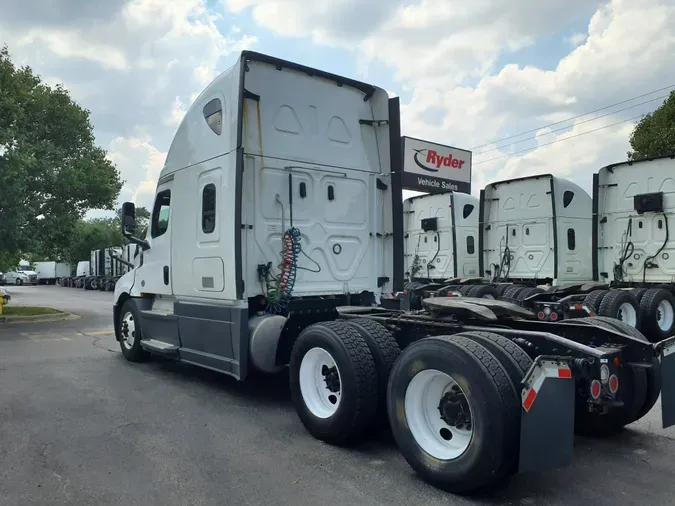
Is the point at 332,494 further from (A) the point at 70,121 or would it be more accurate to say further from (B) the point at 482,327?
(A) the point at 70,121

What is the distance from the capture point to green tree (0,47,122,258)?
13.2m

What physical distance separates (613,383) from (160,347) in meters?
5.47

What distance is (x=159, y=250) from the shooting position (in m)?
7.59

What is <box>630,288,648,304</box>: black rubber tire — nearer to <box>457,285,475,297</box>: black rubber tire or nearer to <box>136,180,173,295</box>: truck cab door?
<box>457,285,475,297</box>: black rubber tire

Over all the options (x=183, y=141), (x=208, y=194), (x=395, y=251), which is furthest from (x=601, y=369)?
(x=183, y=141)

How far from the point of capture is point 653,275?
10641 mm

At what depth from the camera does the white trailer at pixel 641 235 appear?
10.2m

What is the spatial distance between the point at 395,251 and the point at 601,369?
152 inches

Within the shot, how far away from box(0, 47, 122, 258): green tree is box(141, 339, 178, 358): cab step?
7196 millimetres

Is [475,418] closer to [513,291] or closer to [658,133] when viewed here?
[513,291]

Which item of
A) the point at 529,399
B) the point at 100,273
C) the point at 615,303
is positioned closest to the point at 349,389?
the point at 529,399

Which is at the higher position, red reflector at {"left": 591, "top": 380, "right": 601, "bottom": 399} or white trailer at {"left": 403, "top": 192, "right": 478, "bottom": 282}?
white trailer at {"left": 403, "top": 192, "right": 478, "bottom": 282}

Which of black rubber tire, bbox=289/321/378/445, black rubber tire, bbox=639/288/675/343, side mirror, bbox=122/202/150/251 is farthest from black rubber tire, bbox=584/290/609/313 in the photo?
side mirror, bbox=122/202/150/251

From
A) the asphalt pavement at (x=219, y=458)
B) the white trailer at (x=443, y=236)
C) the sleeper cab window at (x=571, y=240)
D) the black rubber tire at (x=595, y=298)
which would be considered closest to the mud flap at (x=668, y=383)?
the asphalt pavement at (x=219, y=458)
